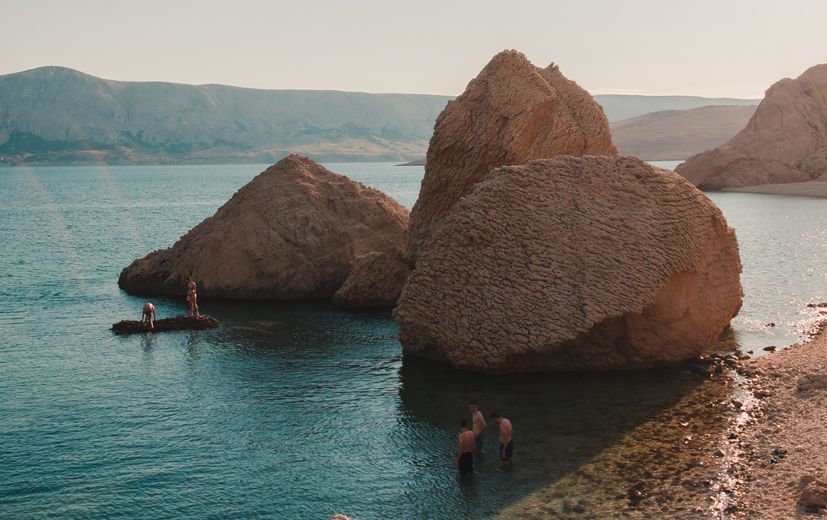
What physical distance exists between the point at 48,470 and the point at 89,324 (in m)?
18.1

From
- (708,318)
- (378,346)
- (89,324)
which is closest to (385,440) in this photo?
(378,346)

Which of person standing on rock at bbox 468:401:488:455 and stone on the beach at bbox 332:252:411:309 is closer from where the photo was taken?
person standing on rock at bbox 468:401:488:455

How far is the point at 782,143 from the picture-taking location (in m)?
110

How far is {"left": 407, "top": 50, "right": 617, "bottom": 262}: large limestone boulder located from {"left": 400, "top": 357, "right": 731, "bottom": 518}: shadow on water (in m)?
11.1

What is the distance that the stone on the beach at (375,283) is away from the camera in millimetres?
41125

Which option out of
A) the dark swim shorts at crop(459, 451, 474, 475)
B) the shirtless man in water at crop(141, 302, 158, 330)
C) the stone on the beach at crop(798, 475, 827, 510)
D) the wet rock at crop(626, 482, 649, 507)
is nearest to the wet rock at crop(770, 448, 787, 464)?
the stone on the beach at crop(798, 475, 827, 510)

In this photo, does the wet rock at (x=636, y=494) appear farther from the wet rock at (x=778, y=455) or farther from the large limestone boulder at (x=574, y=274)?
the large limestone boulder at (x=574, y=274)

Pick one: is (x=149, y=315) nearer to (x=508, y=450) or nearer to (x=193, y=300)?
(x=193, y=300)

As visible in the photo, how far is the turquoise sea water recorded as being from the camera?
19.2 meters

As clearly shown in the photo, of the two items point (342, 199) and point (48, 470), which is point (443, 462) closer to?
point (48, 470)

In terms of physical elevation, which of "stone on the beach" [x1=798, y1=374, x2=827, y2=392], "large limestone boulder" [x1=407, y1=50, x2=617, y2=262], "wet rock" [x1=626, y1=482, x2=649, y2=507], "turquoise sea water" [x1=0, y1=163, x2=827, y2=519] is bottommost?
"turquoise sea water" [x1=0, y1=163, x2=827, y2=519]

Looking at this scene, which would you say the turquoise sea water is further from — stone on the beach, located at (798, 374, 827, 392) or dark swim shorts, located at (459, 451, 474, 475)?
stone on the beach, located at (798, 374, 827, 392)

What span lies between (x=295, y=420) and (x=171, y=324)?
14.5 meters

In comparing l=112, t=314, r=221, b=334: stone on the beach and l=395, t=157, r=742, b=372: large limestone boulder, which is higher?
l=395, t=157, r=742, b=372: large limestone boulder
